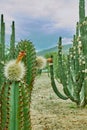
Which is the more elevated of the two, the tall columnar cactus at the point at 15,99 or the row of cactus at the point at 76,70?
the row of cactus at the point at 76,70

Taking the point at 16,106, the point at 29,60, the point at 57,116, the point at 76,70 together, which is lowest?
the point at 57,116

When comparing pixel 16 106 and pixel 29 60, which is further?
pixel 29 60

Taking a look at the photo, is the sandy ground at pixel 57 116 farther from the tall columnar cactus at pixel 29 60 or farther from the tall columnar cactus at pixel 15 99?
the tall columnar cactus at pixel 15 99

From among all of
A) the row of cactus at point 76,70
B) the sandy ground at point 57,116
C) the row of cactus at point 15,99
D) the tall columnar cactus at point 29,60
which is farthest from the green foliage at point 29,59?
the row of cactus at point 76,70

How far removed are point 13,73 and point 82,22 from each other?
4.52 meters

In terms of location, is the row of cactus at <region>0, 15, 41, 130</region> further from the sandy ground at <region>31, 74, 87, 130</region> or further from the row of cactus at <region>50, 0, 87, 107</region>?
the row of cactus at <region>50, 0, 87, 107</region>

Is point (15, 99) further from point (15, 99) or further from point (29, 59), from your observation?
point (29, 59)

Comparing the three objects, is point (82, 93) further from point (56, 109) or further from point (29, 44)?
point (29, 44)

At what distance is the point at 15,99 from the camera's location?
8.73ft

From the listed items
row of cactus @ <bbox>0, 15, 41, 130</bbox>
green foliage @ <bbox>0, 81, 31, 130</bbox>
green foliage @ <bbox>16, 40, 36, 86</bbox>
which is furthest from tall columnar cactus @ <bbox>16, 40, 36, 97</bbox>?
green foliage @ <bbox>0, 81, 31, 130</bbox>

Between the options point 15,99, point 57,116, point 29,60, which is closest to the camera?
point 15,99

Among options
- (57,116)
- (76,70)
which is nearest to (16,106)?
(57,116)

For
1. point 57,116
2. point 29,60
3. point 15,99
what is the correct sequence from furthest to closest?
point 57,116 < point 29,60 < point 15,99

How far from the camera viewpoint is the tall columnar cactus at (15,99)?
2.67 m
